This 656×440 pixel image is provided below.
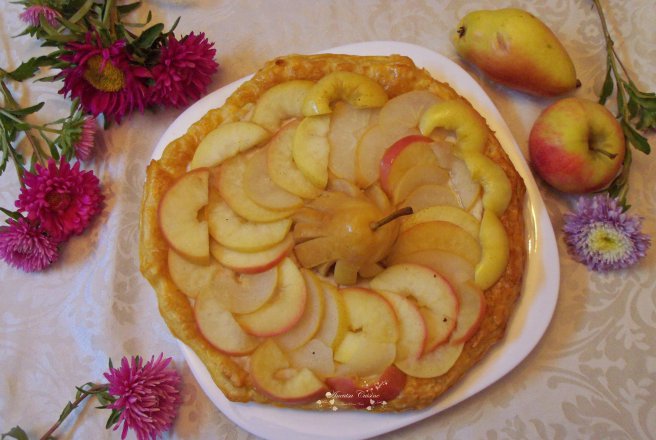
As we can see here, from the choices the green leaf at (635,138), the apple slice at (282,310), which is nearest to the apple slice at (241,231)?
the apple slice at (282,310)

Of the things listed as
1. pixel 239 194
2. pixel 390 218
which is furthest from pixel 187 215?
pixel 390 218

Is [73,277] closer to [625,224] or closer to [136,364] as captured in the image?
[136,364]

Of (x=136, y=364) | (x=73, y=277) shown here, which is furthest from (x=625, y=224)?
(x=73, y=277)

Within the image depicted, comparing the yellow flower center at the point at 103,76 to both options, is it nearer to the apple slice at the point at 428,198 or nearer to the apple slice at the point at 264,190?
the apple slice at the point at 264,190

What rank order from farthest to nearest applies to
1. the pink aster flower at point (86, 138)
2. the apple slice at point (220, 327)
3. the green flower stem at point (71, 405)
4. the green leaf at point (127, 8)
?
the green leaf at point (127, 8), the pink aster flower at point (86, 138), the green flower stem at point (71, 405), the apple slice at point (220, 327)

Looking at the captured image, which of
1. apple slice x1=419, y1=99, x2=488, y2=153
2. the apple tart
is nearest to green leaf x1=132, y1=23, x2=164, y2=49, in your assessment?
the apple tart

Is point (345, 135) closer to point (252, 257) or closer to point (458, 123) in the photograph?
point (458, 123)
